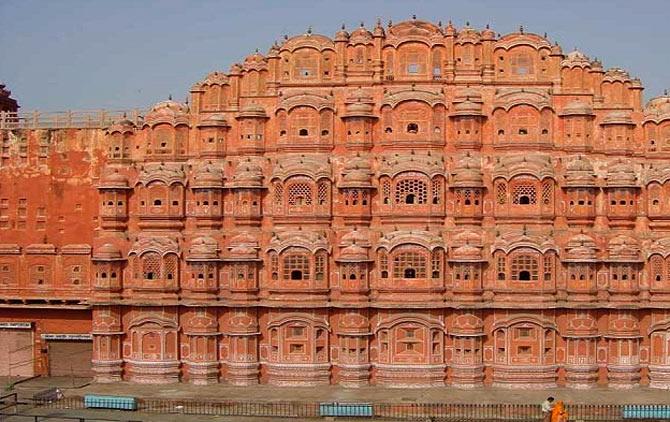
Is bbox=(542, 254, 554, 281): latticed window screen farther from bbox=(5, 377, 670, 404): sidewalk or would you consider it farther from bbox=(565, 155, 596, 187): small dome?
bbox=(5, 377, 670, 404): sidewalk

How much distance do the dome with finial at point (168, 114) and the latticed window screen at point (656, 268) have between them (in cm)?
2603

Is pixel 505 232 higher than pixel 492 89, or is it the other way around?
pixel 492 89

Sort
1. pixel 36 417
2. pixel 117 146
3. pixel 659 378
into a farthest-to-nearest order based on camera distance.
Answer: pixel 117 146 < pixel 659 378 < pixel 36 417

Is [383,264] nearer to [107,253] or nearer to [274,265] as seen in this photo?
[274,265]

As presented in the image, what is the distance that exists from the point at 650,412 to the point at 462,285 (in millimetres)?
10965

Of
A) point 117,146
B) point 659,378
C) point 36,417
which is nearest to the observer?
point 36,417

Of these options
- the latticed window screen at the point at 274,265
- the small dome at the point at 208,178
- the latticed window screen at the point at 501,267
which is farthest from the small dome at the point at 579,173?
the small dome at the point at 208,178

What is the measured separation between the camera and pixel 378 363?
150ft

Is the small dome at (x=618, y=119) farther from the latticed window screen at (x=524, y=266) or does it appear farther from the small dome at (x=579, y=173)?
the latticed window screen at (x=524, y=266)

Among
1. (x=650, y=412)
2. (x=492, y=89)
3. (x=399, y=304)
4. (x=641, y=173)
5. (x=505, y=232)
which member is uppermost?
(x=492, y=89)

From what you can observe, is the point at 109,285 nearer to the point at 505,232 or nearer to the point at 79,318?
the point at 79,318

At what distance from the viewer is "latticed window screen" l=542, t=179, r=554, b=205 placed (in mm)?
46062

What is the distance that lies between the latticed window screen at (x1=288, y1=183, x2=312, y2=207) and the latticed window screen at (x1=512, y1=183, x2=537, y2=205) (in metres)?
10.7

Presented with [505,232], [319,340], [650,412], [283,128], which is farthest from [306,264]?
[650,412]
